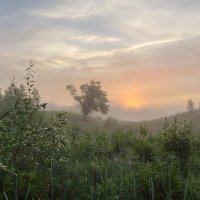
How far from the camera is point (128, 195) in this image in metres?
9.37

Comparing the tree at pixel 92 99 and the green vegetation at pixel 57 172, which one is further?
Answer: the tree at pixel 92 99

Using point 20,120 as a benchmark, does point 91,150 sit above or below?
below

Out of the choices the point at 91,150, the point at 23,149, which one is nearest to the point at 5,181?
the point at 23,149

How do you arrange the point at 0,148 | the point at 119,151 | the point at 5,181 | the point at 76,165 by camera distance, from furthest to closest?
the point at 119,151, the point at 76,165, the point at 0,148, the point at 5,181

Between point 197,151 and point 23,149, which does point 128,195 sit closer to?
point 23,149

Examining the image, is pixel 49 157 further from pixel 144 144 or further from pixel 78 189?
pixel 144 144

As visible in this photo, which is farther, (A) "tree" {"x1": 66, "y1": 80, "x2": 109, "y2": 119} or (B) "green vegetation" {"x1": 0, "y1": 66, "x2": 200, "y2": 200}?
(A) "tree" {"x1": 66, "y1": 80, "x2": 109, "y2": 119}

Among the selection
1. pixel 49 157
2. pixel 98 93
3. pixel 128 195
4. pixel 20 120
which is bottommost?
pixel 128 195

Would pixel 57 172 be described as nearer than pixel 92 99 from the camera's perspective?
Yes

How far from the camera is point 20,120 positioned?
10117mm

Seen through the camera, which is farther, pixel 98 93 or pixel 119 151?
pixel 98 93

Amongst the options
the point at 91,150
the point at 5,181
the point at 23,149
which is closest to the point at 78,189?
the point at 23,149

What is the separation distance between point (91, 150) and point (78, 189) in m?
4.94

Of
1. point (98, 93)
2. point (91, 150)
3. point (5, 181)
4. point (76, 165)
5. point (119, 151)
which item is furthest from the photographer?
point (98, 93)
